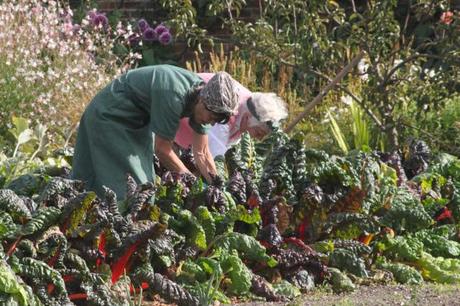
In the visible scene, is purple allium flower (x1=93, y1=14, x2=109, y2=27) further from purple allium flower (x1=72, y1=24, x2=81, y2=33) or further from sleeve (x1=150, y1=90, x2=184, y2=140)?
sleeve (x1=150, y1=90, x2=184, y2=140)

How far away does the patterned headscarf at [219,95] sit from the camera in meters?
5.86

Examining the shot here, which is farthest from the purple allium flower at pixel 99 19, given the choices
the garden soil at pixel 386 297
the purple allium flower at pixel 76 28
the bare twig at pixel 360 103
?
the garden soil at pixel 386 297

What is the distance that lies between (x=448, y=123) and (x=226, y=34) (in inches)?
157

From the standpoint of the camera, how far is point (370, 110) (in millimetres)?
9000

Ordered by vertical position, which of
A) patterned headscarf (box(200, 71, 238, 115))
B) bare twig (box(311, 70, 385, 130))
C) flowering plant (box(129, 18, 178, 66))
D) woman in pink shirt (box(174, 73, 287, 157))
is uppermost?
patterned headscarf (box(200, 71, 238, 115))

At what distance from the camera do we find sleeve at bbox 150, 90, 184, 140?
5.89 metres

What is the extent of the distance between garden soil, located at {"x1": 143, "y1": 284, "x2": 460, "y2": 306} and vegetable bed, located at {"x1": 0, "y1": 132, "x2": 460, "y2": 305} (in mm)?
106

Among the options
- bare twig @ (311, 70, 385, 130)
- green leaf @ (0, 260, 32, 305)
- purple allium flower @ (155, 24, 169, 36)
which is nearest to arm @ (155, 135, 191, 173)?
green leaf @ (0, 260, 32, 305)

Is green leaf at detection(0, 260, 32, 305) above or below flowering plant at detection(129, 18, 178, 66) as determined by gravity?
above

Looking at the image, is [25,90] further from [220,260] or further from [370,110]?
[220,260]

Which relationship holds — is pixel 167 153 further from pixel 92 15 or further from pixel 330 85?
pixel 92 15

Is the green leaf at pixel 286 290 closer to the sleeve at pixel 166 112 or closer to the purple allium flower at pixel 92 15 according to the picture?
the sleeve at pixel 166 112

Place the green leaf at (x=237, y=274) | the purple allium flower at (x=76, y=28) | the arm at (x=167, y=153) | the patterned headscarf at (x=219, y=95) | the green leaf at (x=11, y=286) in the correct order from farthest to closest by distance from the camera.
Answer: the purple allium flower at (x=76, y=28) < the arm at (x=167, y=153) < the patterned headscarf at (x=219, y=95) < the green leaf at (x=237, y=274) < the green leaf at (x=11, y=286)

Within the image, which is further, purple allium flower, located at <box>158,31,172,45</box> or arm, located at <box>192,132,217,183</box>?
purple allium flower, located at <box>158,31,172,45</box>
